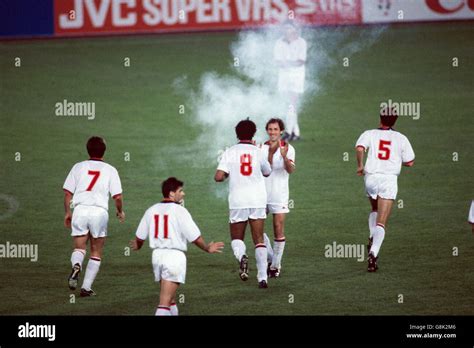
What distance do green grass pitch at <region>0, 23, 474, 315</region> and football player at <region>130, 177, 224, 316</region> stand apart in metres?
1.07

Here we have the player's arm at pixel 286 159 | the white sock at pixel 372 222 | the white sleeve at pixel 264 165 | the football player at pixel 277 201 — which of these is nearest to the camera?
the white sleeve at pixel 264 165

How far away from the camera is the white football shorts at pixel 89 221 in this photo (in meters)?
12.8

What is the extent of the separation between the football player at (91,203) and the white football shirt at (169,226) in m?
1.55

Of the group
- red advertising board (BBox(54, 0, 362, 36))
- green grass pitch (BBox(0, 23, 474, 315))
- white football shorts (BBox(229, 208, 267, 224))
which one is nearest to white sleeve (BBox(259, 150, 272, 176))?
white football shorts (BBox(229, 208, 267, 224))

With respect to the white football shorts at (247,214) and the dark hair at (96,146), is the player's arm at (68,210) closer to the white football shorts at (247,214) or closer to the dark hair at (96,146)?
the dark hair at (96,146)

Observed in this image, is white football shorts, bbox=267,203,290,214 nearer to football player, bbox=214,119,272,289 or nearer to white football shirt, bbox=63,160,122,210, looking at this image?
football player, bbox=214,119,272,289

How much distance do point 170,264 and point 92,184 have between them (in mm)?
2047

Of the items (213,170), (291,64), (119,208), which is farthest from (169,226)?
(291,64)

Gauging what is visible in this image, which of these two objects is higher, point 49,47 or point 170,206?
point 49,47

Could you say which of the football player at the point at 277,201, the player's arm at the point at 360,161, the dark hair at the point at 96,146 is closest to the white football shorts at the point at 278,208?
the football player at the point at 277,201
